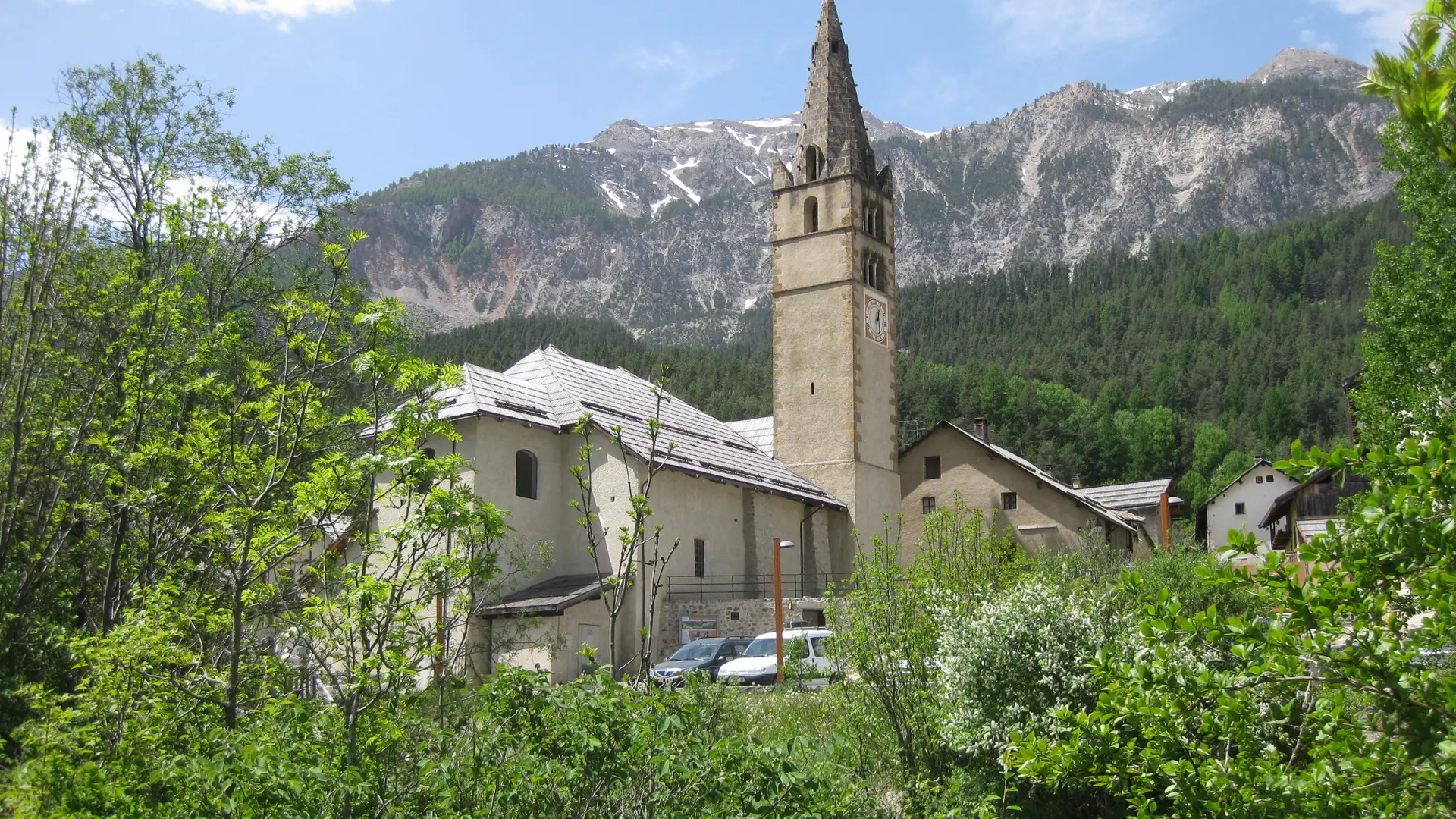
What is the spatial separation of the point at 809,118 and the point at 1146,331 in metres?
105

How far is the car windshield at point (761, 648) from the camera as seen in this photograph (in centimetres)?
2623


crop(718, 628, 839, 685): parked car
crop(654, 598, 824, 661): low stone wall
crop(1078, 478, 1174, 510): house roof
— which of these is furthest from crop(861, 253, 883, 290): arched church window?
crop(718, 628, 839, 685): parked car

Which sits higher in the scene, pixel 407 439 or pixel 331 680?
pixel 407 439

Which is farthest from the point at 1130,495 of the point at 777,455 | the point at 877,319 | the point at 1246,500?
the point at 1246,500

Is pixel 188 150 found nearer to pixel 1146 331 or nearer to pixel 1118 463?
pixel 1118 463

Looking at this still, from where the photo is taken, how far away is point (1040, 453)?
100 meters

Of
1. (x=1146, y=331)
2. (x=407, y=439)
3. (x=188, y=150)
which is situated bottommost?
(x=407, y=439)

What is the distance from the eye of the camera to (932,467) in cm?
4912

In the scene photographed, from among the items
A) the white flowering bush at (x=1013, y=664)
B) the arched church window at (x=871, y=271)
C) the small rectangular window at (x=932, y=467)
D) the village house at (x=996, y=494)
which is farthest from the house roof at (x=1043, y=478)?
the white flowering bush at (x=1013, y=664)

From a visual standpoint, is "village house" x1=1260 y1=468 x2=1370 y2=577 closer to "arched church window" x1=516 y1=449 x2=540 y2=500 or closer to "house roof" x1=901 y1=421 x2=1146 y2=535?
"house roof" x1=901 y1=421 x2=1146 y2=535

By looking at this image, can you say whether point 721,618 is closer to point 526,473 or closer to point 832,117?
point 526,473

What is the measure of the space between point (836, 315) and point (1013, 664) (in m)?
29.0

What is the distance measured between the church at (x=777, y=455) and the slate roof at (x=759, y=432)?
0.36ft

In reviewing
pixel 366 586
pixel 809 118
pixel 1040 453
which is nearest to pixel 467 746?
pixel 366 586
